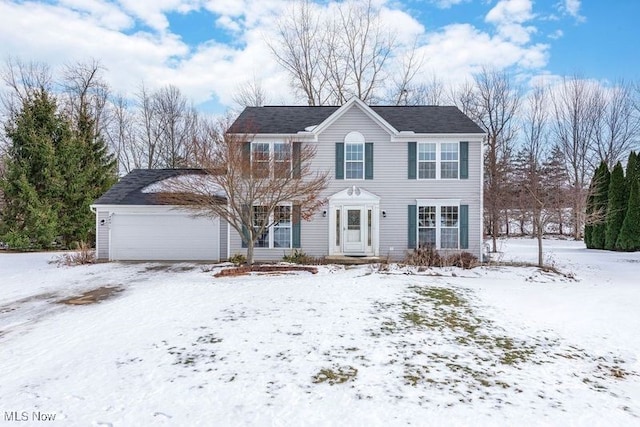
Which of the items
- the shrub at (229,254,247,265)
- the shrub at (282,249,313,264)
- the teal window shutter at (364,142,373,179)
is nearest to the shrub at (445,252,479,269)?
the teal window shutter at (364,142,373,179)

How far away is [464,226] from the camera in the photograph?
14.0m

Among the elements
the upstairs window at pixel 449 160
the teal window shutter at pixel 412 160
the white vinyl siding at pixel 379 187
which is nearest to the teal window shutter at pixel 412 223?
the white vinyl siding at pixel 379 187

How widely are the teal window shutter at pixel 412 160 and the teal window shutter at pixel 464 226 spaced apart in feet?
7.28

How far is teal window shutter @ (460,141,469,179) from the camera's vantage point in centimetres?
1400

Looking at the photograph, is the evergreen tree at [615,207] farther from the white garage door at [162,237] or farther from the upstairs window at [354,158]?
the white garage door at [162,237]

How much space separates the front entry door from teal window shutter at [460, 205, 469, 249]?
12.0 feet

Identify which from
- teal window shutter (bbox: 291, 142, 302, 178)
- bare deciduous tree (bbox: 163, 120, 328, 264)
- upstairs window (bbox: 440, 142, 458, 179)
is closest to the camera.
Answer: bare deciduous tree (bbox: 163, 120, 328, 264)

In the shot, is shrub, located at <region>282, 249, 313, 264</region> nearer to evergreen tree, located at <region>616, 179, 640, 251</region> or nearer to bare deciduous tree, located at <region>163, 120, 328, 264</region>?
bare deciduous tree, located at <region>163, 120, 328, 264</region>

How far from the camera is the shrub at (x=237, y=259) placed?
43.9 feet

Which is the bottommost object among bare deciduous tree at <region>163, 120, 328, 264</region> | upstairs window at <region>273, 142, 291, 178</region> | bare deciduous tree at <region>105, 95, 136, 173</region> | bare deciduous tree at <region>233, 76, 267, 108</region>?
bare deciduous tree at <region>163, 120, 328, 264</region>

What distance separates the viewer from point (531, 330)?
6.52 metres

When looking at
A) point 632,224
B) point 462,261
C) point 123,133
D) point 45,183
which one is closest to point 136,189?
point 45,183

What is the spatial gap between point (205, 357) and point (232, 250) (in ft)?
31.3

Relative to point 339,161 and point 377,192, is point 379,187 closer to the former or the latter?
point 377,192
